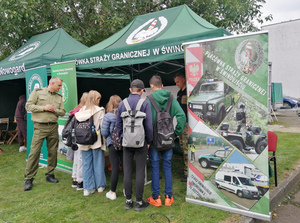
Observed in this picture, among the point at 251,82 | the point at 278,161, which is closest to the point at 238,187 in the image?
the point at 251,82

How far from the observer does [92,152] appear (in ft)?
13.2

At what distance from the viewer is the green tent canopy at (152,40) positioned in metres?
3.82

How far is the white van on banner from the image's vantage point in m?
2.97

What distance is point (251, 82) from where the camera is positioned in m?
2.98

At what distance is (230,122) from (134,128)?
49.4 inches

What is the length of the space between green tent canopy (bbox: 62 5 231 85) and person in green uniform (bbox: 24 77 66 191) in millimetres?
920

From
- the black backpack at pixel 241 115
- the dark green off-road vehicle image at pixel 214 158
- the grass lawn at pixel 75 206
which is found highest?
the black backpack at pixel 241 115

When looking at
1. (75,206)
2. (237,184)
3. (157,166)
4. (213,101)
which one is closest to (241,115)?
(213,101)

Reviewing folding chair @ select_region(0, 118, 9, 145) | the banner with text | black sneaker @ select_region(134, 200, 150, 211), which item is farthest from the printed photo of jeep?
folding chair @ select_region(0, 118, 9, 145)

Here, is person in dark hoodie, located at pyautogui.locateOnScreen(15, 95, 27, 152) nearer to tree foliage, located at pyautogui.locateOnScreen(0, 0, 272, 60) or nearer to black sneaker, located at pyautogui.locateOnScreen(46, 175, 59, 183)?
tree foliage, located at pyautogui.locateOnScreen(0, 0, 272, 60)

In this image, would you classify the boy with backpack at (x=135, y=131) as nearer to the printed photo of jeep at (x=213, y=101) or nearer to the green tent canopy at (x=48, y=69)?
the printed photo of jeep at (x=213, y=101)

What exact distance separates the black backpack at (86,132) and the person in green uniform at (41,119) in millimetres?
880

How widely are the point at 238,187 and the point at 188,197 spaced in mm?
812

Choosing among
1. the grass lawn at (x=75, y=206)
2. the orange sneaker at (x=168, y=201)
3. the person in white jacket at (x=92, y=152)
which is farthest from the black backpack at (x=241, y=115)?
Result: the person in white jacket at (x=92, y=152)
